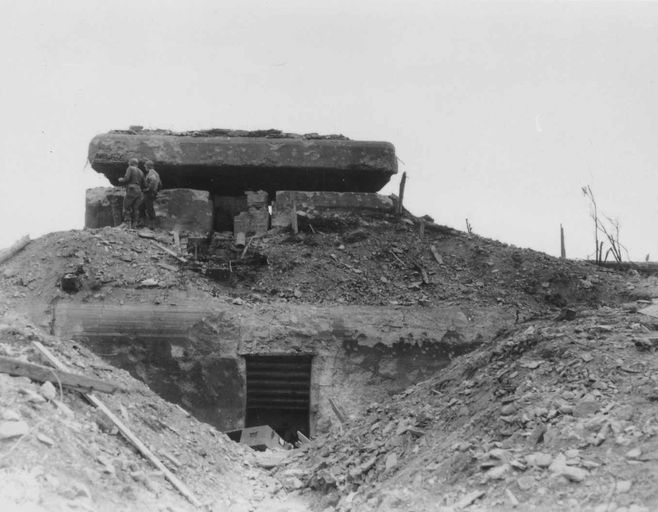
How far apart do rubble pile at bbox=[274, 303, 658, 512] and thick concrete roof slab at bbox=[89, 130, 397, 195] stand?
17.8ft

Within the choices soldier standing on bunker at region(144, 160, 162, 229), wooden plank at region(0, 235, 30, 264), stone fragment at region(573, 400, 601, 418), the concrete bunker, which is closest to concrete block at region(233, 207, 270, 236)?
the concrete bunker

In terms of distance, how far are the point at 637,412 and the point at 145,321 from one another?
640 centimetres

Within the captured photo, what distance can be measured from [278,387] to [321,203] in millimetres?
3278

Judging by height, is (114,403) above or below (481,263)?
below

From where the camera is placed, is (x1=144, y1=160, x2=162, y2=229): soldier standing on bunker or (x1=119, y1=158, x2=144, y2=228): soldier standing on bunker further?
(x1=144, y1=160, x2=162, y2=229): soldier standing on bunker

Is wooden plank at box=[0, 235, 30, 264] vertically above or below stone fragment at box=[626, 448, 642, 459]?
above

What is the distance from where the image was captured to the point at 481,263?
11.1 metres

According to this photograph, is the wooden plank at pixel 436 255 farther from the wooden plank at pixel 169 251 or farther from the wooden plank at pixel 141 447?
the wooden plank at pixel 141 447

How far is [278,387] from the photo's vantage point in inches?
374

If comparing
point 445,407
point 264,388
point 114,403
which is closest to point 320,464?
point 445,407

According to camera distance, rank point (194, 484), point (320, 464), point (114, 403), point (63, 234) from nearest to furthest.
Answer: point (194, 484) → point (114, 403) → point (320, 464) → point (63, 234)

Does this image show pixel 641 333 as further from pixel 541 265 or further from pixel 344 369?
pixel 541 265

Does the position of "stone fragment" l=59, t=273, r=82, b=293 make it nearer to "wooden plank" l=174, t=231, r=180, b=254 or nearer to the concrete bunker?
"wooden plank" l=174, t=231, r=180, b=254

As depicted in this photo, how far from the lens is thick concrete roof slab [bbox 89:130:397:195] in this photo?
1152 centimetres
